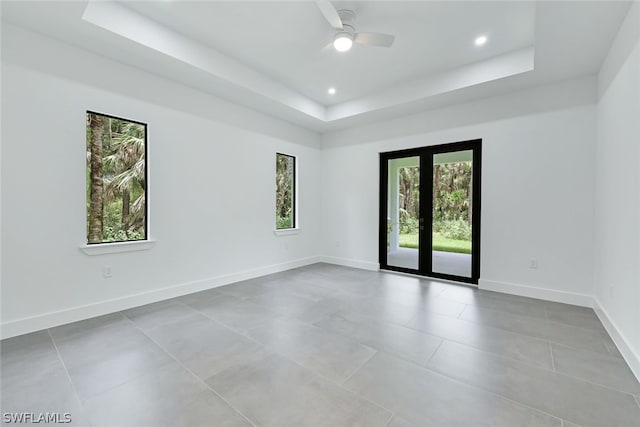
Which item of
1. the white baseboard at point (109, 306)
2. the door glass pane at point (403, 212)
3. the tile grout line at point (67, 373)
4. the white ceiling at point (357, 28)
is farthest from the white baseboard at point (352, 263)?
the tile grout line at point (67, 373)

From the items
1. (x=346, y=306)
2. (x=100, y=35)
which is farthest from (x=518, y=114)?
(x=100, y=35)

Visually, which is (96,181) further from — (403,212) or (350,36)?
(403,212)

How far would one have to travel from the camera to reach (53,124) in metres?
2.97

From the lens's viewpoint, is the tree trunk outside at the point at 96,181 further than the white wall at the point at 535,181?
No

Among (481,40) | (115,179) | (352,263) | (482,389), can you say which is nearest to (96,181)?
(115,179)

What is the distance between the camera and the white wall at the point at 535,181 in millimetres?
3701

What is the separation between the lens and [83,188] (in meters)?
3.17

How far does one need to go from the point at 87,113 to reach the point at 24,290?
1.97 meters

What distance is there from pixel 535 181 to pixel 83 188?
574 centimetres

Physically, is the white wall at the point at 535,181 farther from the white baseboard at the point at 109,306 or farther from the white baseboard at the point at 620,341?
the white baseboard at the point at 109,306

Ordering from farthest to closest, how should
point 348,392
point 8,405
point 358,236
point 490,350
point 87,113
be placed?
1. point 358,236
2. point 87,113
3. point 490,350
4. point 348,392
5. point 8,405

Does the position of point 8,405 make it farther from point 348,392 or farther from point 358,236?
point 358,236

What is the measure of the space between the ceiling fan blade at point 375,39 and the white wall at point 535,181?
2228 millimetres

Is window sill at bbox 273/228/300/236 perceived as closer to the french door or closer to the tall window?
the french door
